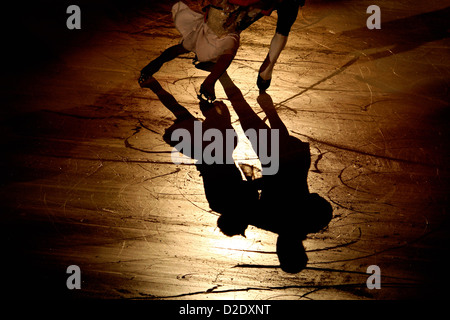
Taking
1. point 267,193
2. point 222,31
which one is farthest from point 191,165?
point 222,31

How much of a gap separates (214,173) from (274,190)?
1.06 feet

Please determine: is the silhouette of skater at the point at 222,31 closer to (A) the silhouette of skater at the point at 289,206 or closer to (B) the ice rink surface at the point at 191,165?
(B) the ice rink surface at the point at 191,165

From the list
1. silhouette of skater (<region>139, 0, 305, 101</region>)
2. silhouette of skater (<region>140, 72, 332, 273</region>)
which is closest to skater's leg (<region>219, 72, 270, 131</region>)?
silhouette of skater (<region>140, 72, 332, 273</region>)

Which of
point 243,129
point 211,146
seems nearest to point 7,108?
point 211,146

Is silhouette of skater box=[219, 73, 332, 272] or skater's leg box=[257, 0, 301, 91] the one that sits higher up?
skater's leg box=[257, 0, 301, 91]

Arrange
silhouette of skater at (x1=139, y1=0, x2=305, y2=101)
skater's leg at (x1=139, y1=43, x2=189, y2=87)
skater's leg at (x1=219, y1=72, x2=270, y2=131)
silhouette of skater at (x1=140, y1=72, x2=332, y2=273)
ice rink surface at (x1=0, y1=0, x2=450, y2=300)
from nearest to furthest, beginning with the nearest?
ice rink surface at (x1=0, y1=0, x2=450, y2=300), silhouette of skater at (x1=140, y1=72, x2=332, y2=273), silhouette of skater at (x1=139, y1=0, x2=305, y2=101), skater's leg at (x1=219, y1=72, x2=270, y2=131), skater's leg at (x1=139, y1=43, x2=189, y2=87)

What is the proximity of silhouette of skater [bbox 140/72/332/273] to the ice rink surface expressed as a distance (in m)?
0.05

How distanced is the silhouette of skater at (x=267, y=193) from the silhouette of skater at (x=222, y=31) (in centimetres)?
27

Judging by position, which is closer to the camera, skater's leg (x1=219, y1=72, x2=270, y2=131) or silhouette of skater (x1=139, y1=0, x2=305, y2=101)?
silhouette of skater (x1=139, y1=0, x2=305, y2=101)

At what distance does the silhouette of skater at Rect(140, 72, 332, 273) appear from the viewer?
172cm

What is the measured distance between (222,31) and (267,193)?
3.32 feet

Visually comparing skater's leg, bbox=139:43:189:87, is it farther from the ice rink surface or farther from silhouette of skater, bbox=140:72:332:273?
silhouette of skater, bbox=140:72:332:273
